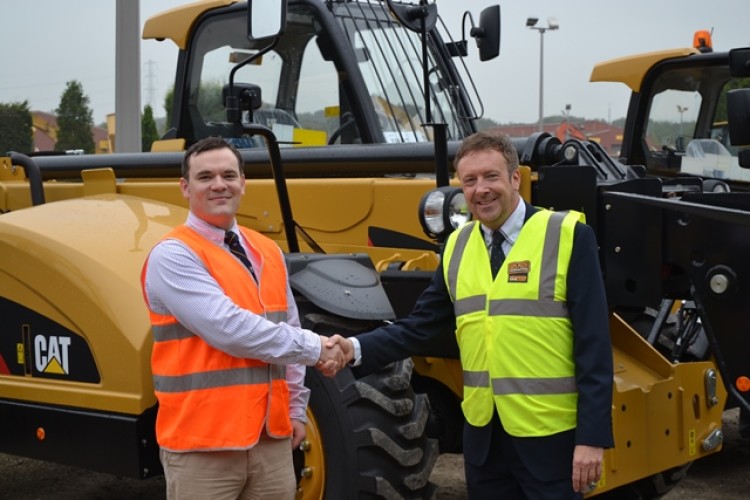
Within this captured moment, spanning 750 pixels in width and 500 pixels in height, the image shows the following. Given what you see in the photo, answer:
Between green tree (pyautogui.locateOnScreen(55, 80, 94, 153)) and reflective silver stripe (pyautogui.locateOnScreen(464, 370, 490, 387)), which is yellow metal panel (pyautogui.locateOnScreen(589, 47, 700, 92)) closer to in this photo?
reflective silver stripe (pyautogui.locateOnScreen(464, 370, 490, 387))

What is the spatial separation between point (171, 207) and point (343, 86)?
3.52 feet

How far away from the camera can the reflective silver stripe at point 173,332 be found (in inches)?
122

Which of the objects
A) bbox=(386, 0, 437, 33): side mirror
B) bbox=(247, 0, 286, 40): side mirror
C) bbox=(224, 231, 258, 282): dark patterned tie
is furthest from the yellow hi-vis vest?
bbox=(247, 0, 286, 40): side mirror

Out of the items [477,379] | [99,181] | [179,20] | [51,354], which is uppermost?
[179,20]

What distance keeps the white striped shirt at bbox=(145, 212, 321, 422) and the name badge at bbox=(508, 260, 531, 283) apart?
64 cm

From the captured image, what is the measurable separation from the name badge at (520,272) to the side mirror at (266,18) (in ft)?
5.00

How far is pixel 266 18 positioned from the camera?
13.6 feet

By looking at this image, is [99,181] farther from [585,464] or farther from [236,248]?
[585,464]

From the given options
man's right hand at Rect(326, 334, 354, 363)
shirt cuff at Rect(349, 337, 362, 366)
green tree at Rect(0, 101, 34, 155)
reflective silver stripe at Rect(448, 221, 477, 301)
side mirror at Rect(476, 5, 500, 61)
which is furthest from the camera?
green tree at Rect(0, 101, 34, 155)

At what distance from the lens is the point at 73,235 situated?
14.1ft

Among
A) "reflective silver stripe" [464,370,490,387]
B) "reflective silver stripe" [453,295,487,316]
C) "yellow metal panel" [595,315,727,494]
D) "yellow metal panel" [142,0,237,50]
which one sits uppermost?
"yellow metal panel" [142,0,237,50]

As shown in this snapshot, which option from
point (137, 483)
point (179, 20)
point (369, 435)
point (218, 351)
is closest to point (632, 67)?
point (179, 20)

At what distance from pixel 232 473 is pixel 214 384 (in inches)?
10.8

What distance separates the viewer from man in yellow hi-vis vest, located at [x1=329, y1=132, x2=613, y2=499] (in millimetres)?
3049
